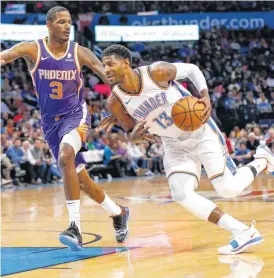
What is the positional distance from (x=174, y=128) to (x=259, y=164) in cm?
91

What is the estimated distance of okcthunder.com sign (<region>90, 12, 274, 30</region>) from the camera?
27484mm

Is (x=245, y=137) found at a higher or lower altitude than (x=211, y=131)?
lower

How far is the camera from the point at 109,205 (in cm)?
743

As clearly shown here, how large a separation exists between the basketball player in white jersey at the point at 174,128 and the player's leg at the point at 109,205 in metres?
0.89

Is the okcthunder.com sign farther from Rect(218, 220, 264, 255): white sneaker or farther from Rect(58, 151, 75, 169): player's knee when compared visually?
Rect(218, 220, 264, 255): white sneaker

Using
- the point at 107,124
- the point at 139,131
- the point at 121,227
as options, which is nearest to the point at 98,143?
the point at 121,227

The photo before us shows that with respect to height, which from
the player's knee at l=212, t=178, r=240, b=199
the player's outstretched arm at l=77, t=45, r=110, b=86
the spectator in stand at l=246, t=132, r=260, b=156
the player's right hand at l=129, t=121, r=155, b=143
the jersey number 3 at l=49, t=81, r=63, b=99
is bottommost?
the spectator in stand at l=246, t=132, r=260, b=156

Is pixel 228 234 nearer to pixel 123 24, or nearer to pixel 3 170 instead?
pixel 3 170

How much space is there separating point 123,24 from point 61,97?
19.9 m

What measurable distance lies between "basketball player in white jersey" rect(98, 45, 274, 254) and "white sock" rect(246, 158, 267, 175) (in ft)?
0.39

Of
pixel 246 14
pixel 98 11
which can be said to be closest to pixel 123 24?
pixel 98 11

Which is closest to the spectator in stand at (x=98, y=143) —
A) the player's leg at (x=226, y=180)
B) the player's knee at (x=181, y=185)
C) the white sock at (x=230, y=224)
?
the player's leg at (x=226, y=180)

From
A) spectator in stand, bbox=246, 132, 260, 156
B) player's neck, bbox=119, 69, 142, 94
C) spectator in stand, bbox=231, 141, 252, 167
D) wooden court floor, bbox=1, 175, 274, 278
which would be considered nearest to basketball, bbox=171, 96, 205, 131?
player's neck, bbox=119, 69, 142, 94

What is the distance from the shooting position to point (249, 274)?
16.8ft
